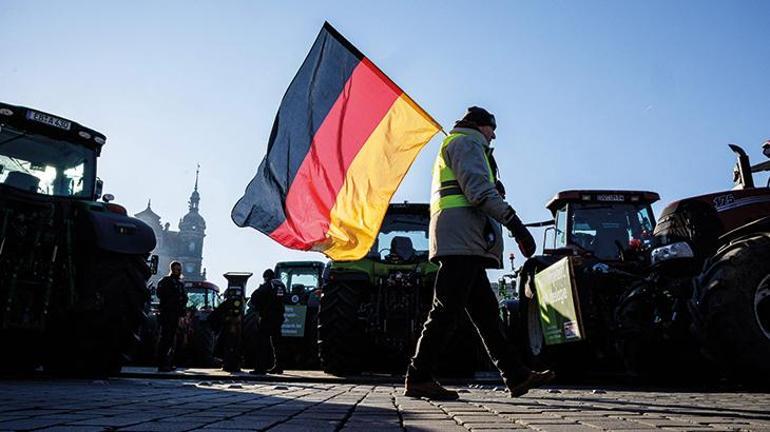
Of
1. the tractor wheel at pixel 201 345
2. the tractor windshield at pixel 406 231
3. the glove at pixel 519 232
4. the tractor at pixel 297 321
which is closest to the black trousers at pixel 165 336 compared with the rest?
the tractor at pixel 297 321

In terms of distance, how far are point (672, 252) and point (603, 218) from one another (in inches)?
161

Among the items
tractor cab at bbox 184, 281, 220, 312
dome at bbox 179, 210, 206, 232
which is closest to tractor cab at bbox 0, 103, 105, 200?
tractor cab at bbox 184, 281, 220, 312

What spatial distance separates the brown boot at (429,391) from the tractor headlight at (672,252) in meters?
2.82

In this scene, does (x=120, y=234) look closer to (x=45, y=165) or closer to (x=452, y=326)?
(x=45, y=165)

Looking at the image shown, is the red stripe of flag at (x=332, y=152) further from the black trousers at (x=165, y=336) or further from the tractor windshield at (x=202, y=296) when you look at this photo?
the tractor windshield at (x=202, y=296)

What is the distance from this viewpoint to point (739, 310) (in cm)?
438

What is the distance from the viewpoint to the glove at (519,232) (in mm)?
4511

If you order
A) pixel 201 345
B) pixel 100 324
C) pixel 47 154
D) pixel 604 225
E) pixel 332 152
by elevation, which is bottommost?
pixel 201 345

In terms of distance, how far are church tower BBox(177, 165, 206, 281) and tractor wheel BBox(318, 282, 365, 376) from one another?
90.9 metres

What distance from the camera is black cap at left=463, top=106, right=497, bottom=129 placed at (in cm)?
502

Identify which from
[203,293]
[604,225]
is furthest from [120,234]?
[203,293]

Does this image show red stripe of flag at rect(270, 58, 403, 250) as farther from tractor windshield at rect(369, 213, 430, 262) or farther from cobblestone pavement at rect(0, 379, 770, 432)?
tractor windshield at rect(369, 213, 430, 262)

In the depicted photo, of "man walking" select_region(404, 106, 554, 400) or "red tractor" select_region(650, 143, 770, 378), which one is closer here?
"red tractor" select_region(650, 143, 770, 378)

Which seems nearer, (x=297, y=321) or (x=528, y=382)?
(x=528, y=382)
